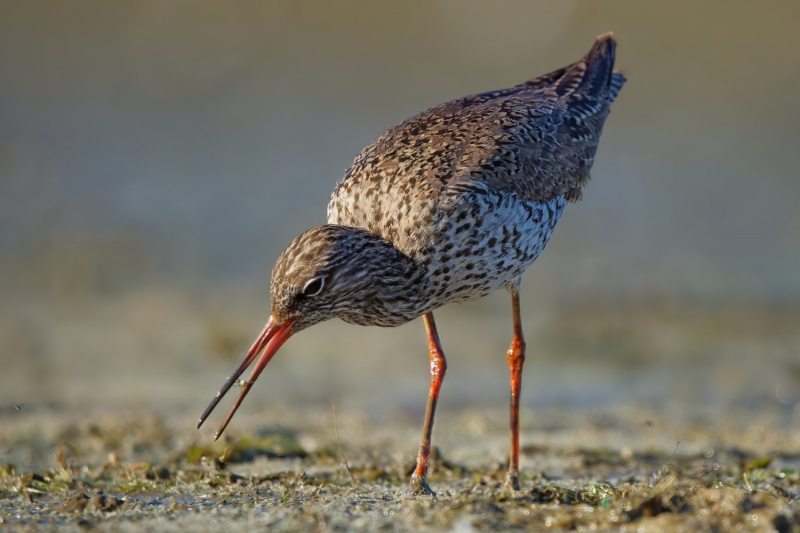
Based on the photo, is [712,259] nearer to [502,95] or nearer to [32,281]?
[502,95]

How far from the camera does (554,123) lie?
20.7ft

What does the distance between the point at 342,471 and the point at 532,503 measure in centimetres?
147

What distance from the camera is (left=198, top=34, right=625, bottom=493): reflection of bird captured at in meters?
4.91

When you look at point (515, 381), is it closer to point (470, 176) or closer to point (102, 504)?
point (470, 176)

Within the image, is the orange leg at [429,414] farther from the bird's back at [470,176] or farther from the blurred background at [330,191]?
the blurred background at [330,191]

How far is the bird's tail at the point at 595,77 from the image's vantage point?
698 cm

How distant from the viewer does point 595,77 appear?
7.25 metres

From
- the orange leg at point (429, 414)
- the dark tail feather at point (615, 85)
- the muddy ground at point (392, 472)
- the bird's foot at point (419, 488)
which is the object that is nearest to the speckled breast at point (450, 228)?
the orange leg at point (429, 414)

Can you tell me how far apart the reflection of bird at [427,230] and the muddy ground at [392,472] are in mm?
448

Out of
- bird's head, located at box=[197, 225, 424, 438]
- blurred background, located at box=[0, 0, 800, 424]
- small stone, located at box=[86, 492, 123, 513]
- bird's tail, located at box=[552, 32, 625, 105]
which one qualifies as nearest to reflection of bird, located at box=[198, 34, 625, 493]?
bird's head, located at box=[197, 225, 424, 438]

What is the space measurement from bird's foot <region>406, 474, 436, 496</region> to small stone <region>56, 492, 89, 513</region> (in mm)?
1615

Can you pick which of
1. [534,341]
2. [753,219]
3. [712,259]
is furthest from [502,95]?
[753,219]

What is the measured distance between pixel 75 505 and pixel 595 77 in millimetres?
5032

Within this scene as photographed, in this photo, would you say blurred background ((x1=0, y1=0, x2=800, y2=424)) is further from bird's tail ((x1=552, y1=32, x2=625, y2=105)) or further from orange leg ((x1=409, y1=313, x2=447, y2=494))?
bird's tail ((x1=552, y1=32, x2=625, y2=105))
